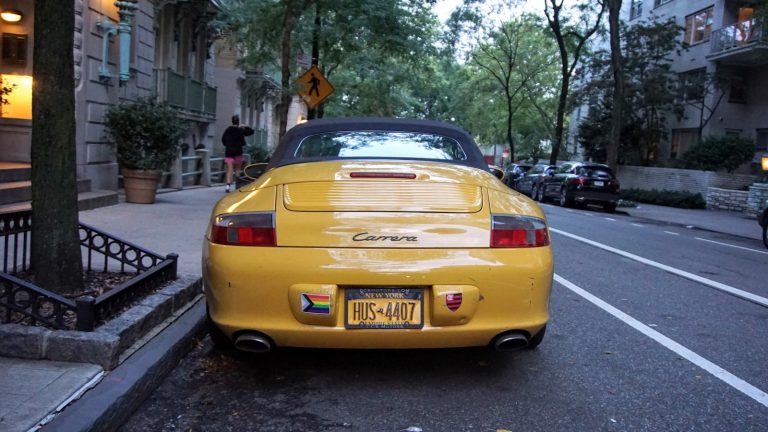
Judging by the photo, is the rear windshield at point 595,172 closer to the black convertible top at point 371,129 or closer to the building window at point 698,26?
the building window at point 698,26

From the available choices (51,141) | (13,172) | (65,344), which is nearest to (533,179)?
(13,172)

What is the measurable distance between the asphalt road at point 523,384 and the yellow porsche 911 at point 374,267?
319mm

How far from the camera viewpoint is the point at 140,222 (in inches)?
376

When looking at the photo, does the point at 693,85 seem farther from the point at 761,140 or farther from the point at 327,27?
the point at 327,27

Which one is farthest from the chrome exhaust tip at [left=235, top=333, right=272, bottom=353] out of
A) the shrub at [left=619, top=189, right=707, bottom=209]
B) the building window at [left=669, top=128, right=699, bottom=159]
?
the building window at [left=669, top=128, right=699, bottom=159]

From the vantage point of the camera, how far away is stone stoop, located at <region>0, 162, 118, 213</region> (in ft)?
29.0

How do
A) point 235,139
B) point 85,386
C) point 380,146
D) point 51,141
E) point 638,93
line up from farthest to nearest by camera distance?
point 638,93, point 235,139, point 380,146, point 51,141, point 85,386

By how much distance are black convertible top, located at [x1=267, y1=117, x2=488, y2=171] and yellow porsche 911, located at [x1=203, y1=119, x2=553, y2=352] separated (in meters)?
1.06

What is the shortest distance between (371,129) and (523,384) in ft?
7.34

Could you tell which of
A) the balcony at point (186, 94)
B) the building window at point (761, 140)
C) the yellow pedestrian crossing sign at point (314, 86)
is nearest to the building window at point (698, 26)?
the building window at point (761, 140)

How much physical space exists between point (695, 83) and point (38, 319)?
102 ft

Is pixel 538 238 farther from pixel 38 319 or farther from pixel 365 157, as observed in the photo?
pixel 38 319

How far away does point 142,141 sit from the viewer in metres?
11.9

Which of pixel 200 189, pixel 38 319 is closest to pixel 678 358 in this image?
pixel 38 319
